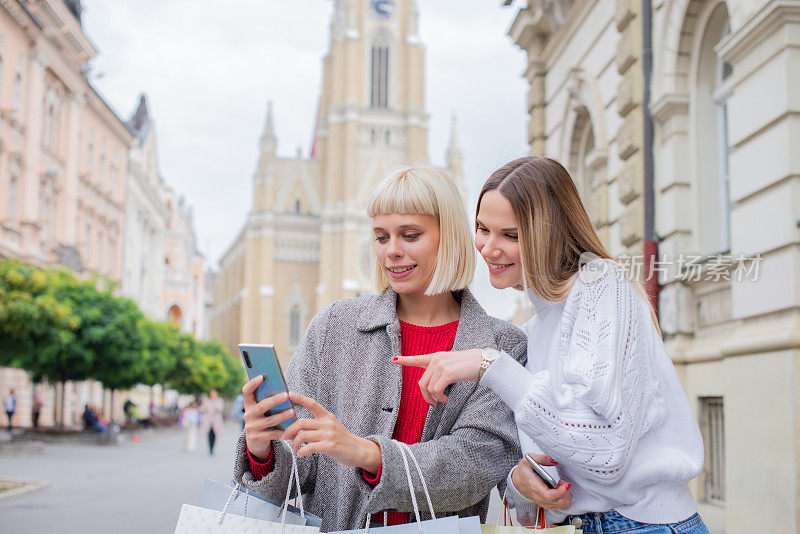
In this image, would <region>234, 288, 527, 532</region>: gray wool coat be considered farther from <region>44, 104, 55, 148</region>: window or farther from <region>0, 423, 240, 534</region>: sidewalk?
<region>44, 104, 55, 148</region>: window

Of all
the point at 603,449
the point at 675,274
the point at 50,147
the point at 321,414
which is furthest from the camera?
the point at 50,147

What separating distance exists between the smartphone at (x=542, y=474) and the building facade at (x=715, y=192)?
4671 millimetres

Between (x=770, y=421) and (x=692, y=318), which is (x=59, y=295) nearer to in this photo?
(x=692, y=318)

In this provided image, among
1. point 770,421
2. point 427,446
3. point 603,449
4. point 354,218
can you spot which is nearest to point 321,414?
point 427,446

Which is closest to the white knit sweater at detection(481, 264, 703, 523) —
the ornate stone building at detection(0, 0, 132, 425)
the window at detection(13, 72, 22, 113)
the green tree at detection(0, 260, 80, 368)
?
the green tree at detection(0, 260, 80, 368)

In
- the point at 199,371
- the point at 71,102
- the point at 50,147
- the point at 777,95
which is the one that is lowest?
the point at 199,371

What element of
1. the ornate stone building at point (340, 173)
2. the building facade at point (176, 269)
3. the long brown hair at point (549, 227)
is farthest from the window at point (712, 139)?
the ornate stone building at point (340, 173)

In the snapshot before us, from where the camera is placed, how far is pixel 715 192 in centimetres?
870

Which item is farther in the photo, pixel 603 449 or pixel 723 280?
pixel 723 280

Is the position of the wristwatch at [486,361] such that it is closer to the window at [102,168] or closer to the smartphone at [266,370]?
the smartphone at [266,370]

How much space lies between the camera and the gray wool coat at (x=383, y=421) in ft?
7.54

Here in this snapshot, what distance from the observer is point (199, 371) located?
145ft

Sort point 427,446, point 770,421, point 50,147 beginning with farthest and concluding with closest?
1. point 50,147
2. point 770,421
3. point 427,446

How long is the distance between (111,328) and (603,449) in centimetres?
2447
